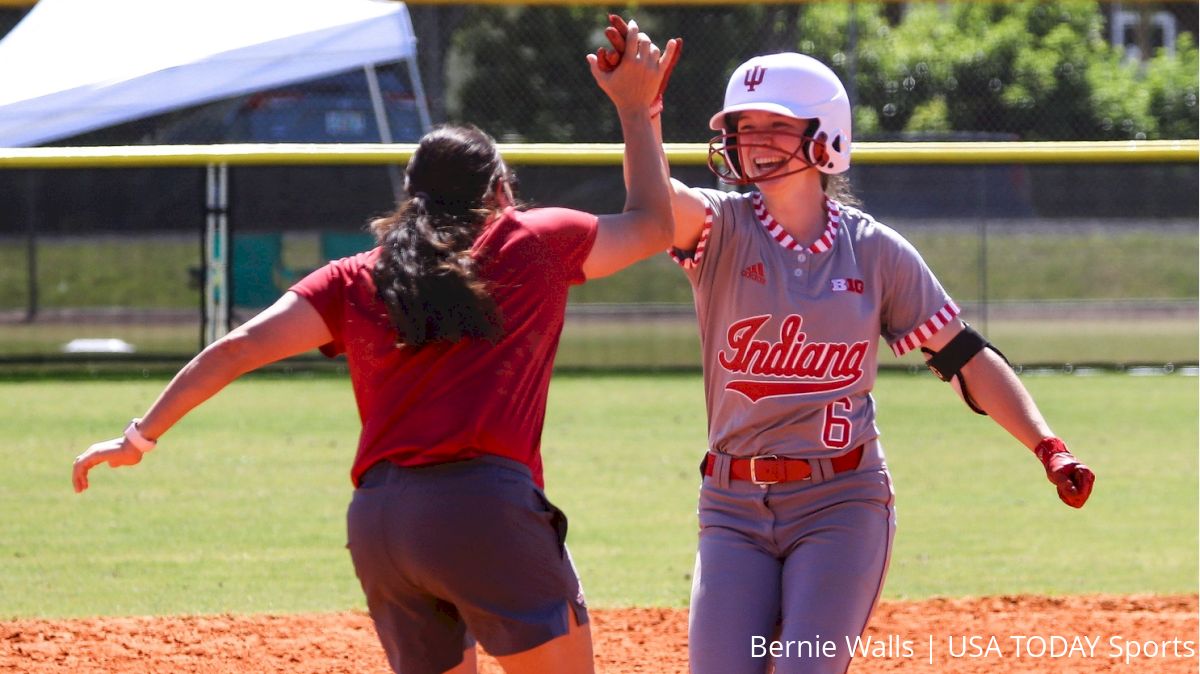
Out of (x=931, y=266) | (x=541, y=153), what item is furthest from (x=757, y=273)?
(x=931, y=266)

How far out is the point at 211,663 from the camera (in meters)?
5.19

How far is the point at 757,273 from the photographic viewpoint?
136 inches

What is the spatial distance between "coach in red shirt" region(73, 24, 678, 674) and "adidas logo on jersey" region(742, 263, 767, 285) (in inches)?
25.6

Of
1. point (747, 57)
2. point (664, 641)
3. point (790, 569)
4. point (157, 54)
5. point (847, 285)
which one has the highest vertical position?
point (747, 57)

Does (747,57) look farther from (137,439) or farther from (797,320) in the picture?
(137,439)

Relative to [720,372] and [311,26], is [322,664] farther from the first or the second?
[311,26]

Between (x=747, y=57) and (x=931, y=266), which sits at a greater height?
(x=747, y=57)

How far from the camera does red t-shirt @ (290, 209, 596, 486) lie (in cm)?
272

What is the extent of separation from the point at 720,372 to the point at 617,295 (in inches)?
477

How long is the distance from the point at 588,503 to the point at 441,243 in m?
5.70

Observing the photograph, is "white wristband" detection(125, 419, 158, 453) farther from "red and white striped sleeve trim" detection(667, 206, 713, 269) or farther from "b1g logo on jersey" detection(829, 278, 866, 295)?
"b1g logo on jersey" detection(829, 278, 866, 295)

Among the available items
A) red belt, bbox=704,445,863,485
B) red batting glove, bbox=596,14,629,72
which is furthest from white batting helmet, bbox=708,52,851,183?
red belt, bbox=704,445,863,485

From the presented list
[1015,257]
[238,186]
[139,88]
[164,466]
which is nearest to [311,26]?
[139,88]

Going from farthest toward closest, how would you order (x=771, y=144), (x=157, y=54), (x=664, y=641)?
1. (x=157, y=54)
2. (x=664, y=641)
3. (x=771, y=144)
